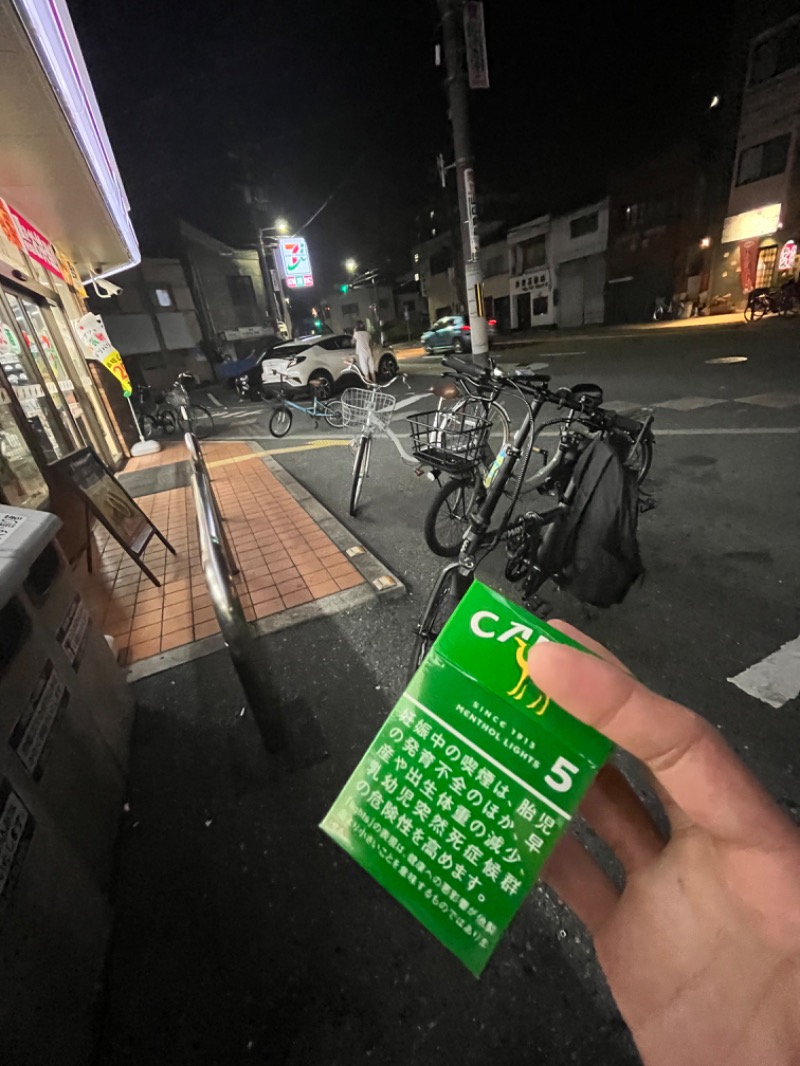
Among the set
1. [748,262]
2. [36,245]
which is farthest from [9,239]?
[748,262]

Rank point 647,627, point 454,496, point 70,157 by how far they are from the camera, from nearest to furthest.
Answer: point 647,627
point 454,496
point 70,157

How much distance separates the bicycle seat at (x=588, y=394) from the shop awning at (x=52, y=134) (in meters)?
4.44

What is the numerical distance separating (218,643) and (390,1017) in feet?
7.69

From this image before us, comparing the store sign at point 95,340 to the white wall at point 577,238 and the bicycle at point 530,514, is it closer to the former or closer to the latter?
the bicycle at point 530,514

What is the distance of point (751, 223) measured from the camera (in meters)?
22.6

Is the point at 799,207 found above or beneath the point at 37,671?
above

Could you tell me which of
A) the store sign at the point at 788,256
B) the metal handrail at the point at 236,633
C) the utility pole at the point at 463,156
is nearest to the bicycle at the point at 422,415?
the metal handrail at the point at 236,633

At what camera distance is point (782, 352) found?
35.6 feet

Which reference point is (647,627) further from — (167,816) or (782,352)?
(782,352)

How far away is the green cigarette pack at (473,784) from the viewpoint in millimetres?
806

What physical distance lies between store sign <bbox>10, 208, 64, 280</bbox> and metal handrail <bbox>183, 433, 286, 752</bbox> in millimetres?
6850

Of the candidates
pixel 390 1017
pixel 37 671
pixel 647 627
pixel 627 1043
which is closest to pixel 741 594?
pixel 647 627

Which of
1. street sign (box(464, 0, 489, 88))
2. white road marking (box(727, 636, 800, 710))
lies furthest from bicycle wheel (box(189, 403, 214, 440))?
white road marking (box(727, 636, 800, 710))

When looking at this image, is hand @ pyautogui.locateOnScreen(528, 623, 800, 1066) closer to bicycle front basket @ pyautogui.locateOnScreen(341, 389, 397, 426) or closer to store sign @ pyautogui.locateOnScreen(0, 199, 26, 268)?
bicycle front basket @ pyautogui.locateOnScreen(341, 389, 397, 426)
